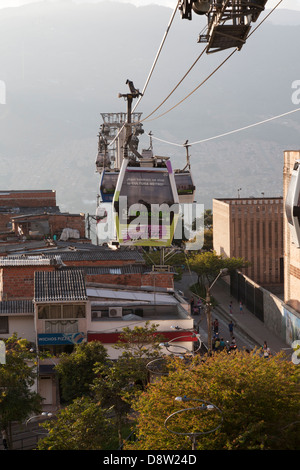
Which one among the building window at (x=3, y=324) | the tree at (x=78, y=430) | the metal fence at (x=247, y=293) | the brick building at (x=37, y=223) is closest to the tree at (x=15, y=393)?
the tree at (x=78, y=430)

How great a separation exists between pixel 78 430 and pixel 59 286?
36.9 feet

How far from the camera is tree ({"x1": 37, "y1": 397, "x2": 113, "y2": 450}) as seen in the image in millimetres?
17931

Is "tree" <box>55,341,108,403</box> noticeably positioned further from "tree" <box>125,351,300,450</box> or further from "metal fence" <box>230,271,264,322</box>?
"metal fence" <box>230,271,264,322</box>

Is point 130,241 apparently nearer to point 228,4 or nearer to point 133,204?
point 133,204

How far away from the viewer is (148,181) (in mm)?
20469

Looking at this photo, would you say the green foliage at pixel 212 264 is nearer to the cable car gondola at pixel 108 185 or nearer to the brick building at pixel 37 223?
the brick building at pixel 37 223

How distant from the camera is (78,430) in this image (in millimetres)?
18328

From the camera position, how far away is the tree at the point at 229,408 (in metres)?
15.5

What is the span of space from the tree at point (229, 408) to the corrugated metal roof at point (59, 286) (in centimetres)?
1108

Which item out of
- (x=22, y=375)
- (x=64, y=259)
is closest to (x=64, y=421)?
(x=22, y=375)

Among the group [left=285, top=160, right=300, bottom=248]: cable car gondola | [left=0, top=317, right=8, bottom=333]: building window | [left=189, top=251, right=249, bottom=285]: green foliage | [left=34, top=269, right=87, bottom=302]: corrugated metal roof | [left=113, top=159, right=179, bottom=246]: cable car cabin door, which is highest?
[left=285, top=160, right=300, bottom=248]: cable car gondola

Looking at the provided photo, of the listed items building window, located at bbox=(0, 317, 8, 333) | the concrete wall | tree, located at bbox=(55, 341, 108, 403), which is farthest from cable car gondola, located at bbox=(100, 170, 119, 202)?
the concrete wall

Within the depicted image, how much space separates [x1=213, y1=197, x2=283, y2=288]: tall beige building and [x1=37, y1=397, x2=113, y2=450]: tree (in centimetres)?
3663

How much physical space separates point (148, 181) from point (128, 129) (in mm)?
1486
